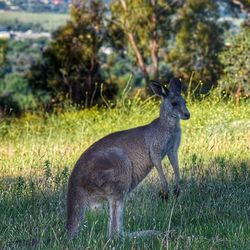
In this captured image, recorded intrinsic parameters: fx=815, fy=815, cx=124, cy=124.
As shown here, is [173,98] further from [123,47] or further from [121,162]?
[123,47]

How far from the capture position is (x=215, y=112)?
10617 mm

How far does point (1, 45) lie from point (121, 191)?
65.2 feet

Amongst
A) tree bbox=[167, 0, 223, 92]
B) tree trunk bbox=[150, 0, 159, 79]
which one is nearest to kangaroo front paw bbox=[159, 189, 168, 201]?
tree bbox=[167, 0, 223, 92]

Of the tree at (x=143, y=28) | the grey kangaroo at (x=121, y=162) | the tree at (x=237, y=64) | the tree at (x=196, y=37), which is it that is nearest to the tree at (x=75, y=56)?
the tree at (x=143, y=28)

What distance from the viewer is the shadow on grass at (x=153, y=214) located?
16.5 ft

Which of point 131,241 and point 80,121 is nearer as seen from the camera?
point 131,241

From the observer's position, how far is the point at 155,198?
631 cm

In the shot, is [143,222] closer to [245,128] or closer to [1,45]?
[245,128]

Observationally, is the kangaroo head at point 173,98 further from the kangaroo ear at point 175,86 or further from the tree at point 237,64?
the tree at point 237,64

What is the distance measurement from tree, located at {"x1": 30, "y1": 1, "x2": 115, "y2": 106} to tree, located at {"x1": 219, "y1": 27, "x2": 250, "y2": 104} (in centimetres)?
500

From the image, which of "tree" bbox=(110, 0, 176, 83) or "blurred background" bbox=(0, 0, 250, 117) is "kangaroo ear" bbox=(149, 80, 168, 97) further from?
"tree" bbox=(110, 0, 176, 83)

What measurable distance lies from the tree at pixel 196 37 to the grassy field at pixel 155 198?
13850mm

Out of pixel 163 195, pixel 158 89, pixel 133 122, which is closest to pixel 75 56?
pixel 133 122

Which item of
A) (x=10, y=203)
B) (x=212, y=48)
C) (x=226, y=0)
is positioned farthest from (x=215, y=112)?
(x=226, y=0)
